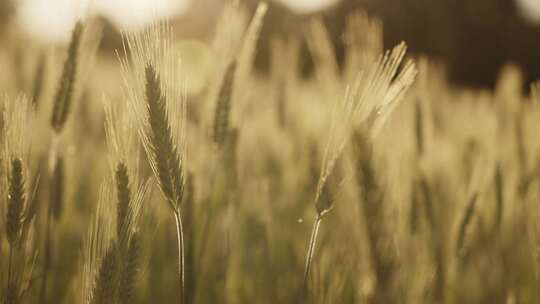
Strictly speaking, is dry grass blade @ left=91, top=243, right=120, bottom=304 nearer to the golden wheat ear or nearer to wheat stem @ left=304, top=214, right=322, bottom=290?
the golden wheat ear

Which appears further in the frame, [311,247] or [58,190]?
[58,190]

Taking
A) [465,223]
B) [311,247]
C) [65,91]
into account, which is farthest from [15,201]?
[465,223]

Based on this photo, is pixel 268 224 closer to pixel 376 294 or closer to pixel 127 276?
pixel 127 276

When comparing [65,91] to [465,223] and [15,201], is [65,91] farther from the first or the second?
[465,223]

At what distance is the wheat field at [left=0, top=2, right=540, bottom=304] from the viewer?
2.91 feet

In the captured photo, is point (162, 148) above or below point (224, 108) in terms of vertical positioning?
below

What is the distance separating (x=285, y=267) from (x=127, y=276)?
108 cm

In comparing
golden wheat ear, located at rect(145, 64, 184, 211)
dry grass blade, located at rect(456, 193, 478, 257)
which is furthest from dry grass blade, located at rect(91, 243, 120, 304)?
dry grass blade, located at rect(456, 193, 478, 257)

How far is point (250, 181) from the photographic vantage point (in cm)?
235

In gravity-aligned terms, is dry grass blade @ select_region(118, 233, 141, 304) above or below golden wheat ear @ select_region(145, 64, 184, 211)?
below

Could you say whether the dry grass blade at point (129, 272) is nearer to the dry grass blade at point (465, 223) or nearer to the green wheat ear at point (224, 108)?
the green wheat ear at point (224, 108)

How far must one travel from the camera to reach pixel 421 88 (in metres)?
1.72

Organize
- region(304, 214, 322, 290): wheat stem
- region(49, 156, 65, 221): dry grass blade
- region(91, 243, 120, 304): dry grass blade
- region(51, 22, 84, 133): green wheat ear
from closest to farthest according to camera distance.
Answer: region(91, 243, 120, 304): dry grass blade < region(304, 214, 322, 290): wheat stem < region(51, 22, 84, 133): green wheat ear < region(49, 156, 65, 221): dry grass blade

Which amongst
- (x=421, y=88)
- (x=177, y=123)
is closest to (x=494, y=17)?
(x=421, y=88)
